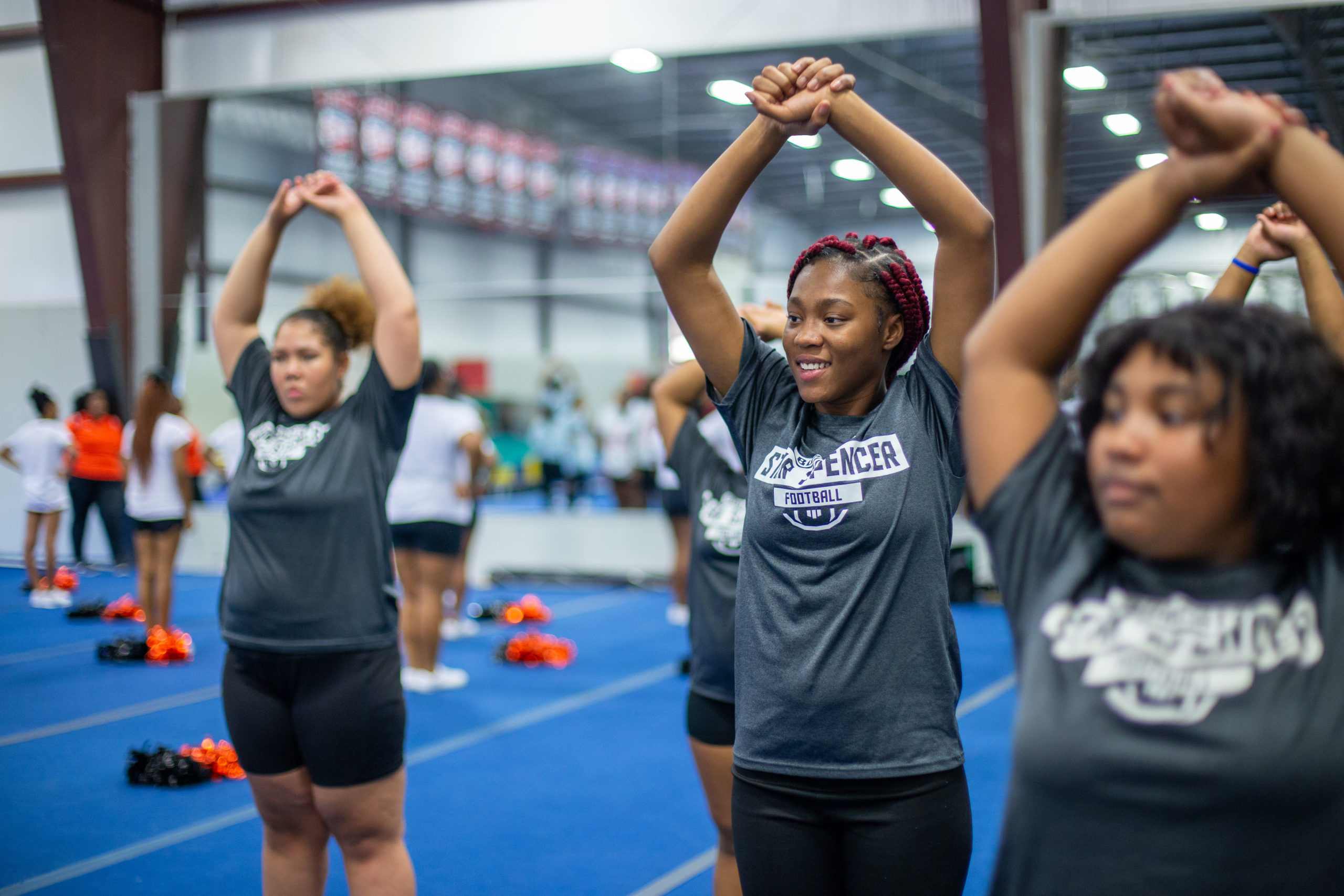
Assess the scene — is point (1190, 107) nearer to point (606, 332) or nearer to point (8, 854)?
point (8, 854)

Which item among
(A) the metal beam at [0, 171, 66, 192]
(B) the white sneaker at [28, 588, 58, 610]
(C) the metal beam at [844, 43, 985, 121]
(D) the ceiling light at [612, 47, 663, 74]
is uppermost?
(D) the ceiling light at [612, 47, 663, 74]

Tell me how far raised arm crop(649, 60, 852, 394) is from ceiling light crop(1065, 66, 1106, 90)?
7717mm

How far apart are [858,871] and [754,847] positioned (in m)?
0.17

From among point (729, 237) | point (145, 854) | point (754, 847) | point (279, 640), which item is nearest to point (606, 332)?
point (729, 237)

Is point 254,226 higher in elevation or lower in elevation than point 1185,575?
higher

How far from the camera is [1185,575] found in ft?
4.07

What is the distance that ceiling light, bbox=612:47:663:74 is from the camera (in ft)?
35.2

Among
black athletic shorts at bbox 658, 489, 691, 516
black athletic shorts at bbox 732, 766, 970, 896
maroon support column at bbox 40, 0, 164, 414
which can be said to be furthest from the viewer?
maroon support column at bbox 40, 0, 164, 414

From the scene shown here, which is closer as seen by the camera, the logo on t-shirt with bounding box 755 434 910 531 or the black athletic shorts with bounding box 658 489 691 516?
the logo on t-shirt with bounding box 755 434 910 531

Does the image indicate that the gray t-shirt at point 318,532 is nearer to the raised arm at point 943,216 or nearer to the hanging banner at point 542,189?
the raised arm at point 943,216

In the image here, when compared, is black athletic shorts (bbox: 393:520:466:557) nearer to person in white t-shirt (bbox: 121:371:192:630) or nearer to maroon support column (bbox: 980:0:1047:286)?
person in white t-shirt (bbox: 121:371:192:630)

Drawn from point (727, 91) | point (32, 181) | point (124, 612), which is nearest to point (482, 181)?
point (727, 91)

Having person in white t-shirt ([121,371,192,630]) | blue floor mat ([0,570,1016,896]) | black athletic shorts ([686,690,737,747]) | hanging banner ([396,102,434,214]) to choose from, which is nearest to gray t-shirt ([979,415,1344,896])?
black athletic shorts ([686,690,737,747])

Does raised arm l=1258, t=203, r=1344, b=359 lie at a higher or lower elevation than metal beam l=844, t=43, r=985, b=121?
lower
